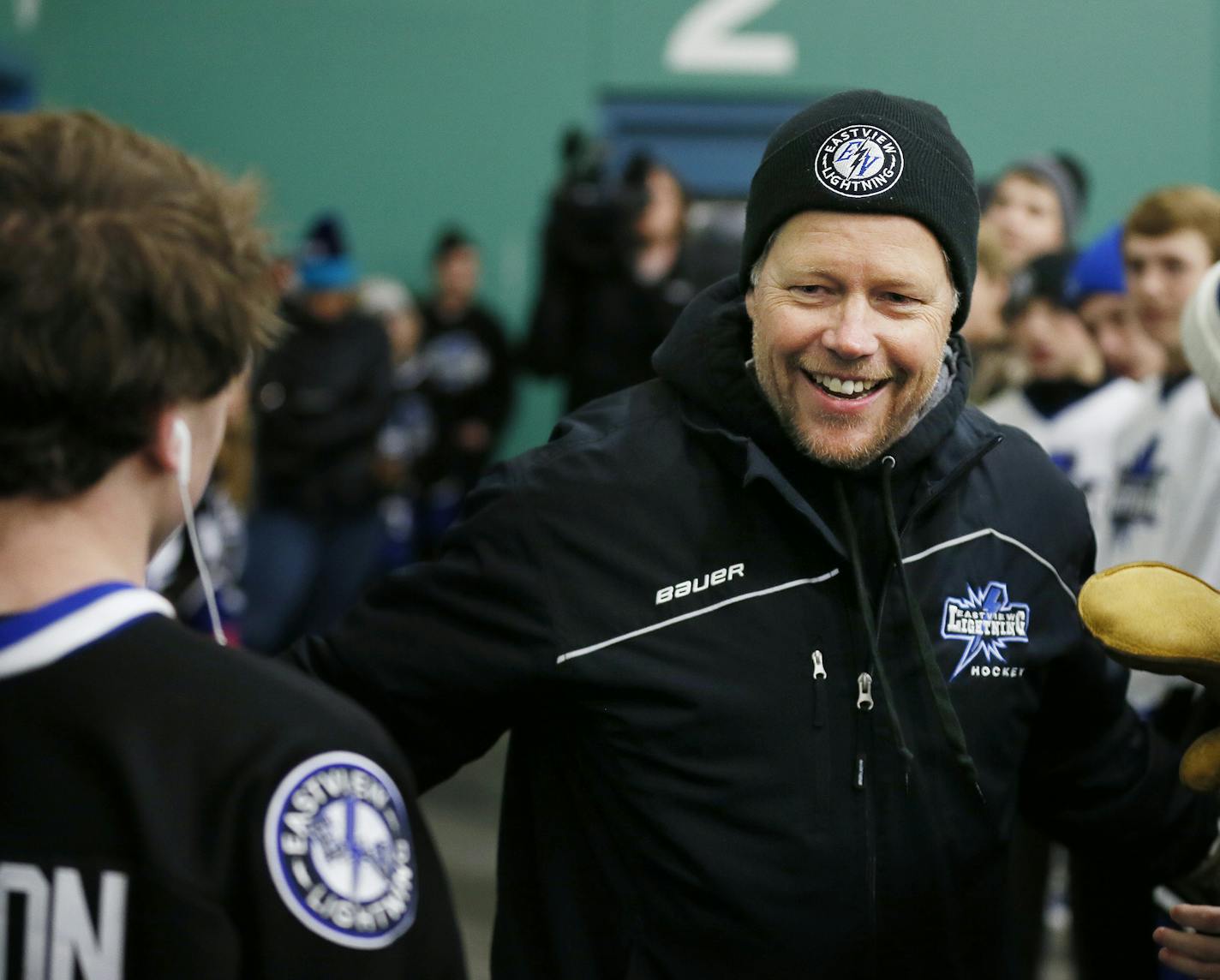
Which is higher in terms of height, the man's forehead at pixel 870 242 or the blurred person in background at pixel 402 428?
the man's forehead at pixel 870 242

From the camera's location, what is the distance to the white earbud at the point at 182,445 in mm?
1218

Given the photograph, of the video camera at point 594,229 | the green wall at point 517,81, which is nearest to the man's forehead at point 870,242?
the video camera at point 594,229

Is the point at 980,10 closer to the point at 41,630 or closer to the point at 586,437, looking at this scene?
the point at 586,437

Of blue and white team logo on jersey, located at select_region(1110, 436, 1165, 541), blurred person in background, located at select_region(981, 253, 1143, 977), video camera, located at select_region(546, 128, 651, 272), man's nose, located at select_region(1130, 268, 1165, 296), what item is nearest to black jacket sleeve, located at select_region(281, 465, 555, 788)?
blue and white team logo on jersey, located at select_region(1110, 436, 1165, 541)

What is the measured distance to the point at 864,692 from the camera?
→ 6.14 ft

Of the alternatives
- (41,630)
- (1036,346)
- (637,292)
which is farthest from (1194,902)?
(637,292)

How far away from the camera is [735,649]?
1886 mm

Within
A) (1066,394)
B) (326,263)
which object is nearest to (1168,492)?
(1066,394)

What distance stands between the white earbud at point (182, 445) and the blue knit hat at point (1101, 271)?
10.1 ft

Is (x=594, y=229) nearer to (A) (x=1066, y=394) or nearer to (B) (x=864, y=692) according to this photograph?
(A) (x=1066, y=394)

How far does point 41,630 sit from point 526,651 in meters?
0.78

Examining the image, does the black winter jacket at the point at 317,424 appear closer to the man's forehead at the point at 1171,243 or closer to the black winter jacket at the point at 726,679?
the man's forehead at the point at 1171,243

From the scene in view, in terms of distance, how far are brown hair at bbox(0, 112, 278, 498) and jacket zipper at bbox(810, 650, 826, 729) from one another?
2.91ft

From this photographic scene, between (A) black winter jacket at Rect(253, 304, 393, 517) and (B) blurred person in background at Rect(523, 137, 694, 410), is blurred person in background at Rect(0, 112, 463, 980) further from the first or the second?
(A) black winter jacket at Rect(253, 304, 393, 517)
